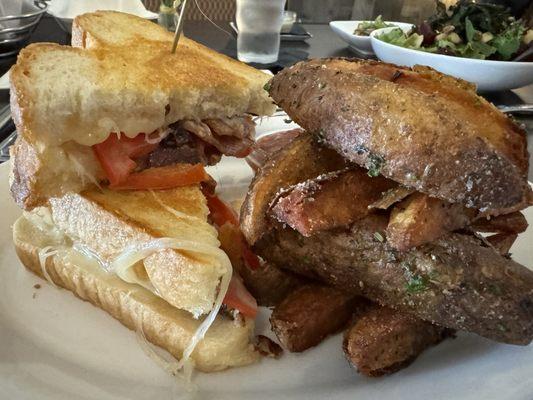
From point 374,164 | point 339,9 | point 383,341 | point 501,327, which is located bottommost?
point 339,9

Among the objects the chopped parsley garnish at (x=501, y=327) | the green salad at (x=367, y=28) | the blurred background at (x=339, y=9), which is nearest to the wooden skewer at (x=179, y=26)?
the chopped parsley garnish at (x=501, y=327)

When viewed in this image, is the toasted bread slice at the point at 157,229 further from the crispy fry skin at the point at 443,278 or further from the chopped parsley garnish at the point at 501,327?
the chopped parsley garnish at the point at 501,327

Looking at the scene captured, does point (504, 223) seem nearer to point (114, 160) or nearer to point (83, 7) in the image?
point (114, 160)

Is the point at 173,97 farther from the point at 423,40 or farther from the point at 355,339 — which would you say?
the point at 423,40

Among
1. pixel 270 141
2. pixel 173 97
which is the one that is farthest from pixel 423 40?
pixel 173 97

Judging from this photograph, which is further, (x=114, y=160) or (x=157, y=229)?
(x=114, y=160)

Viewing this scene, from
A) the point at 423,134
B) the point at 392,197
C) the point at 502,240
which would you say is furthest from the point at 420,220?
the point at 502,240
